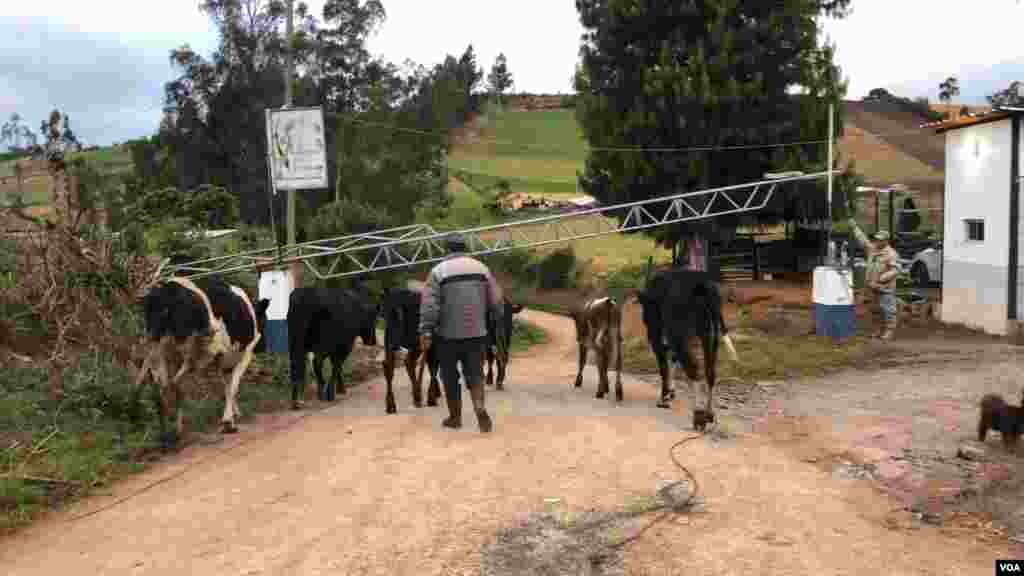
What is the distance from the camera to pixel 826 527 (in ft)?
21.1

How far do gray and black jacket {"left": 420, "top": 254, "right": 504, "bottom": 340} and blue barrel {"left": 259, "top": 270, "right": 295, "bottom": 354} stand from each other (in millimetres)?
8807

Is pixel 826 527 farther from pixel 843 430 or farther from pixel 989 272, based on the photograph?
pixel 989 272

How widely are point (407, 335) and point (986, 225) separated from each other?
11887mm

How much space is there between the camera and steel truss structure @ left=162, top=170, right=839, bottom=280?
63.3 ft

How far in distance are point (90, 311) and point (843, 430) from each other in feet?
28.1

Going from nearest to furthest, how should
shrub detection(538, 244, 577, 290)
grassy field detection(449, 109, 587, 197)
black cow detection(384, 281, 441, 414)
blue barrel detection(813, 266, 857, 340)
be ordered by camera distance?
black cow detection(384, 281, 441, 414), blue barrel detection(813, 266, 857, 340), shrub detection(538, 244, 577, 290), grassy field detection(449, 109, 587, 197)

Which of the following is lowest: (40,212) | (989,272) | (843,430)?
(843,430)

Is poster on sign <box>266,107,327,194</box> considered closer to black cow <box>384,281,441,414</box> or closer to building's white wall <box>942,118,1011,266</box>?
black cow <box>384,281,441,414</box>

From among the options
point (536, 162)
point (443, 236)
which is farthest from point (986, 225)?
point (536, 162)

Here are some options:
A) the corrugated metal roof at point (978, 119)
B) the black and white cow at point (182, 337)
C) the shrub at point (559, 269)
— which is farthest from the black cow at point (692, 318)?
the shrub at point (559, 269)

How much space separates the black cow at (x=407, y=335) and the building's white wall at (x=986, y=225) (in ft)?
36.7

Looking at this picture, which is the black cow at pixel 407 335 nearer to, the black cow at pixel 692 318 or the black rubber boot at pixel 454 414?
the black rubber boot at pixel 454 414

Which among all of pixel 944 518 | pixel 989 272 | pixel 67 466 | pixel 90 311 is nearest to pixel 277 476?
pixel 67 466

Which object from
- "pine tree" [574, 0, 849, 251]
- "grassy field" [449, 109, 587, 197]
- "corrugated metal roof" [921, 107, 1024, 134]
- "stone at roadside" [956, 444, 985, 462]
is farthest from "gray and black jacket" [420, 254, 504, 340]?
"grassy field" [449, 109, 587, 197]
